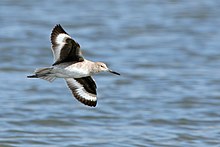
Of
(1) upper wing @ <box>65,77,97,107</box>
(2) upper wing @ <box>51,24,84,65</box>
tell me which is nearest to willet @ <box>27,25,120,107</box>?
(2) upper wing @ <box>51,24,84,65</box>

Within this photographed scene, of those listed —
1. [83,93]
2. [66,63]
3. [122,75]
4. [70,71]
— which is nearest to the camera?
Result: [70,71]

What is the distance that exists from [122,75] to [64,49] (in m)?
5.89

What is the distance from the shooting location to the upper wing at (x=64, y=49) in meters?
7.62

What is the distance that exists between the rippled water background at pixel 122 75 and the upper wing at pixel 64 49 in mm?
2486

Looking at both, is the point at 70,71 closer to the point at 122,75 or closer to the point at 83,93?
the point at 83,93

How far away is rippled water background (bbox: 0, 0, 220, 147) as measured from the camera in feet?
34.9

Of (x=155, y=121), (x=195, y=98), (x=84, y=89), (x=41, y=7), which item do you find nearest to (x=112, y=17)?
(x=41, y=7)

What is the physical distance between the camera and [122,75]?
1355 cm

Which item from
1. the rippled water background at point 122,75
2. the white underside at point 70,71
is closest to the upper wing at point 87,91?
the white underside at point 70,71

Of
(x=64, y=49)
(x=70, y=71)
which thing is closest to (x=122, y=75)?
(x=64, y=49)

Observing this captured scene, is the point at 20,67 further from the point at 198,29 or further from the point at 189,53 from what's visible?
the point at 198,29

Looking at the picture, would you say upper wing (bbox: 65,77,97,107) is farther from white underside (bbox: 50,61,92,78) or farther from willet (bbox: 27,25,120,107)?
white underside (bbox: 50,61,92,78)

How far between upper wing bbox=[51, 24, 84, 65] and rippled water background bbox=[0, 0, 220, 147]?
2486 mm

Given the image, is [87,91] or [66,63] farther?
[87,91]
